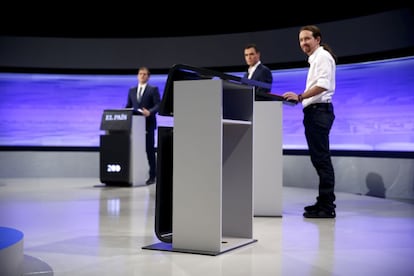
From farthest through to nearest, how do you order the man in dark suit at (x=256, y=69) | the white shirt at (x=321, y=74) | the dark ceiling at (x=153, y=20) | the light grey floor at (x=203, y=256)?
the dark ceiling at (x=153, y=20) < the man in dark suit at (x=256, y=69) < the white shirt at (x=321, y=74) < the light grey floor at (x=203, y=256)

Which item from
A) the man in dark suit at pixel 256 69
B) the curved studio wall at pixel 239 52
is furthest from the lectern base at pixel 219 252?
the curved studio wall at pixel 239 52

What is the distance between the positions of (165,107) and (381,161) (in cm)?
397

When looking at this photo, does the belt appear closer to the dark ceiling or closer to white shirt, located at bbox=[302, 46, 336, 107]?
white shirt, located at bbox=[302, 46, 336, 107]

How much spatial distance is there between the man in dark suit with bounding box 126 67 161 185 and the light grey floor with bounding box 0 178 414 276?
6.01 feet

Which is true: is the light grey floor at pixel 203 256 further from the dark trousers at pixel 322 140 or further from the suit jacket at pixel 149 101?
the suit jacket at pixel 149 101

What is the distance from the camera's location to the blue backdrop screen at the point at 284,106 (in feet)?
20.9

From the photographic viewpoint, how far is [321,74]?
4199 mm

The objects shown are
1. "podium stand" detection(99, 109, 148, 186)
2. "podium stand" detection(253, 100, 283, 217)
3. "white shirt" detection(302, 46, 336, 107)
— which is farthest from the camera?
"podium stand" detection(99, 109, 148, 186)

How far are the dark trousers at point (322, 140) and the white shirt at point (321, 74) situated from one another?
0.06 meters

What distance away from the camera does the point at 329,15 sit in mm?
7051

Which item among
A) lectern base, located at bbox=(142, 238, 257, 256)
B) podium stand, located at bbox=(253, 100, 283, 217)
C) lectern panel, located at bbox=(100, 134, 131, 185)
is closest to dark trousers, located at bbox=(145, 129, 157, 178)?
lectern panel, located at bbox=(100, 134, 131, 185)

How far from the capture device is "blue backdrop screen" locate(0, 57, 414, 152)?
6371 millimetres

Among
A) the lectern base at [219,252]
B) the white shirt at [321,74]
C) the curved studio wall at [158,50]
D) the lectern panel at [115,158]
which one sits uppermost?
the curved studio wall at [158,50]

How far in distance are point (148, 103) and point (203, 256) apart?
4.68 meters
